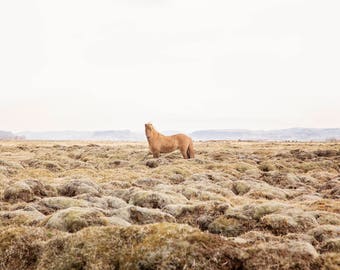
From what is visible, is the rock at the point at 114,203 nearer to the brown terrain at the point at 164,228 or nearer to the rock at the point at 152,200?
the brown terrain at the point at 164,228

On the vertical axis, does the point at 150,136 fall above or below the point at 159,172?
above

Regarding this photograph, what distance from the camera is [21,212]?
11.9 meters

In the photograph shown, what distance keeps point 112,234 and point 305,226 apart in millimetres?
6002

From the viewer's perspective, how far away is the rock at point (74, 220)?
9.81m

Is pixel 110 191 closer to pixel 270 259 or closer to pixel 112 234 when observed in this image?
pixel 112 234

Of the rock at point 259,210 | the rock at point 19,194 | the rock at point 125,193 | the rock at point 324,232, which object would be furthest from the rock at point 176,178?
the rock at point 324,232

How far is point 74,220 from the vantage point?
998 cm

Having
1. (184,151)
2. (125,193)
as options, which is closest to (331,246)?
(125,193)

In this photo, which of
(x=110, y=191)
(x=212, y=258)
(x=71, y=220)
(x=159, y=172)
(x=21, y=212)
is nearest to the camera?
(x=212, y=258)

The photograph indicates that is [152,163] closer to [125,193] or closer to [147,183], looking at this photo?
[147,183]

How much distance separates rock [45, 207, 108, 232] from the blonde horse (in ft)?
78.2

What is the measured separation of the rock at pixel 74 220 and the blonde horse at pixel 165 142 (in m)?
23.8

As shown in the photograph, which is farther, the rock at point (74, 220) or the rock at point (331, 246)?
the rock at point (74, 220)

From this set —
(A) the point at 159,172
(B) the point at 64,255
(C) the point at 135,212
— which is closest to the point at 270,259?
(B) the point at 64,255
